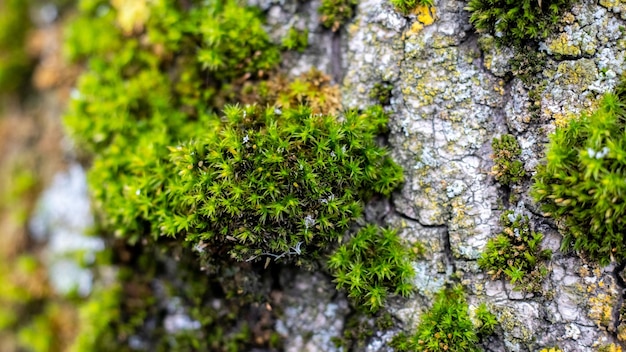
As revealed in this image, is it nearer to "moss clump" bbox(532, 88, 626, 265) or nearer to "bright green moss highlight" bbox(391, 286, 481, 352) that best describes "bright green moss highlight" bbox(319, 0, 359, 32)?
"moss clump" bbox(532, 88, 626, 265)

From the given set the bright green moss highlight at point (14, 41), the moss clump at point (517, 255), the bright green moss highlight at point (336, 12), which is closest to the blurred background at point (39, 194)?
the bright green moss highlight at point (14, 41)

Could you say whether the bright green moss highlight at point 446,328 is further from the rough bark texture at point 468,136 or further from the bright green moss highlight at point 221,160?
the bright green moss highlight at point 221,160

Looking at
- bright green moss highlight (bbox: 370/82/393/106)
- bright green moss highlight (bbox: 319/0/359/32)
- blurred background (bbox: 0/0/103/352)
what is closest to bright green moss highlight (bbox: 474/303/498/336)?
bright green moss highlight (bbox: 370/82/393/106)

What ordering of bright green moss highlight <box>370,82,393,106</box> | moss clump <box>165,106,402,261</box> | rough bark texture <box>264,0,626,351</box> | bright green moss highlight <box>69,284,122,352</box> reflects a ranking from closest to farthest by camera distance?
rough bark texture <box>264,0,626,351</box> < moss clump <box>165,106,402,261</box> < bright green moss highlight <box>370,82,393,106</box> < bright green moss highlight <box>69,284,122,352</box>

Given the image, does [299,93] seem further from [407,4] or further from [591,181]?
[591,181]

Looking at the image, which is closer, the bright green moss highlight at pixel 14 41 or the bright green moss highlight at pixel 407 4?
the bright green moss highlight at pixel 407 4
